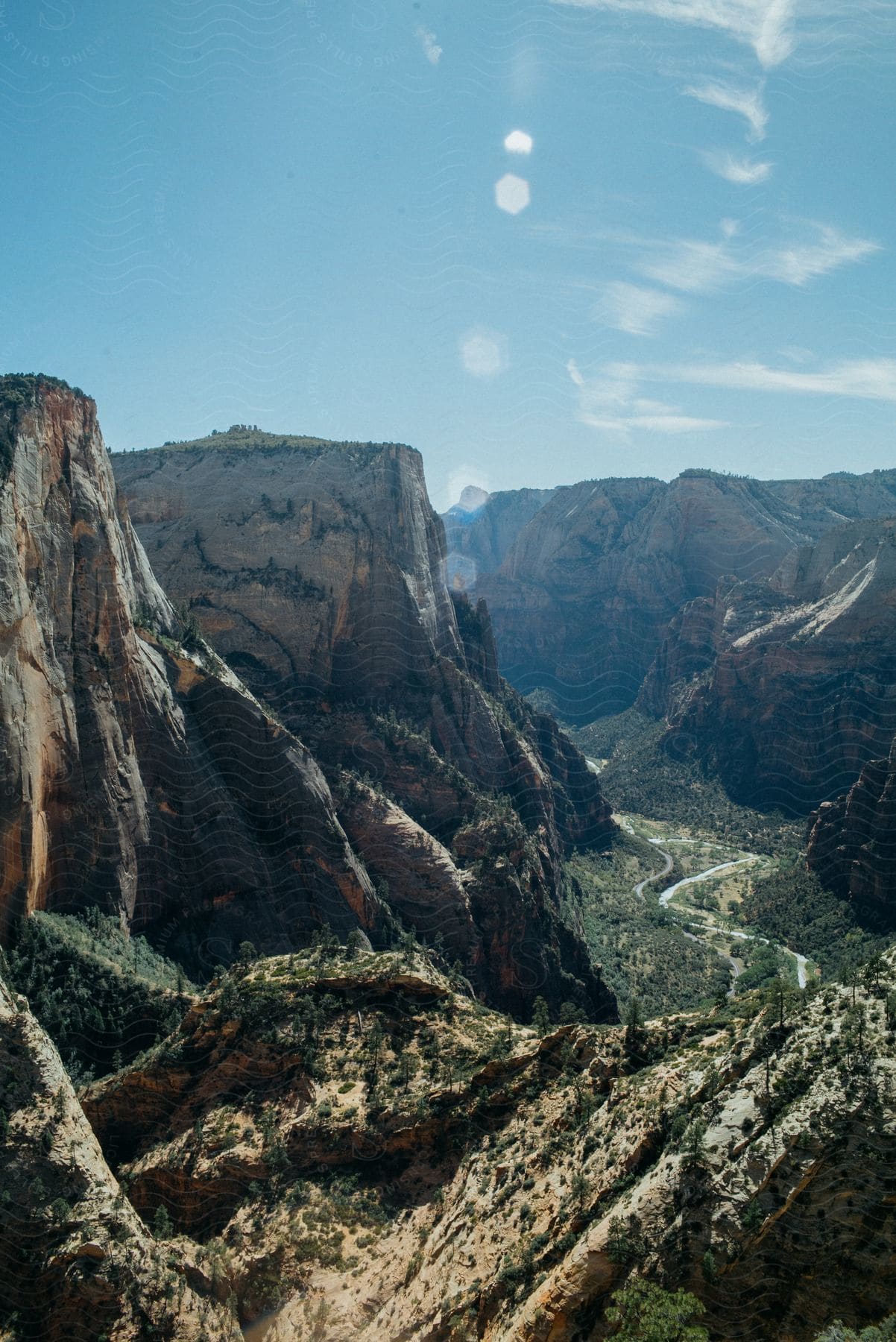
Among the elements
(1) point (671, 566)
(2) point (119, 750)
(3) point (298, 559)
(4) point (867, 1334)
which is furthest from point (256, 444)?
(1) point (671, 566)

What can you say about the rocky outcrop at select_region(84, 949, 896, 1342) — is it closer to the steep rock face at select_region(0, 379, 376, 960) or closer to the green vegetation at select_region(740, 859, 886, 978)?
the steep rock face at select_region(0, 379, 376, 960)

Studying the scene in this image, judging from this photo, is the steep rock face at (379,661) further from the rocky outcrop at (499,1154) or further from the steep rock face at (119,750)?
the rocky outcrop at (499,1154)

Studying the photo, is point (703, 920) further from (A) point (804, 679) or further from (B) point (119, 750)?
(B) point (119, 750)

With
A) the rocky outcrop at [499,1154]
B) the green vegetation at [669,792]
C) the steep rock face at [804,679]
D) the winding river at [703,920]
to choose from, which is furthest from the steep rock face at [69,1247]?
the steep rock face at [804,679]

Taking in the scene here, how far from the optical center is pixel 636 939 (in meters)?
78.6

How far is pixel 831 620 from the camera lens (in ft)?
388

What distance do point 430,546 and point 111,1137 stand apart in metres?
67.7

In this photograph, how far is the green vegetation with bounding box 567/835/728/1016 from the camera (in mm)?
66312

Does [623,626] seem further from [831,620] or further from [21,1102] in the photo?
[21,1102]

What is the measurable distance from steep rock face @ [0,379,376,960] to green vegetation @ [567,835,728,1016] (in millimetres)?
25683

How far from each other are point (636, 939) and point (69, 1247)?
63.1m

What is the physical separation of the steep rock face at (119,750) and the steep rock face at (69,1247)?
11872 millimetres

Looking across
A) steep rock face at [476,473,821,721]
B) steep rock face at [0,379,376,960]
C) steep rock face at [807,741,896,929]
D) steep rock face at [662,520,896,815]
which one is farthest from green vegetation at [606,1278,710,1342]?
steep rock face at [476,473,821,721]

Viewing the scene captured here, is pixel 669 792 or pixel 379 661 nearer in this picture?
pixel 379 661
